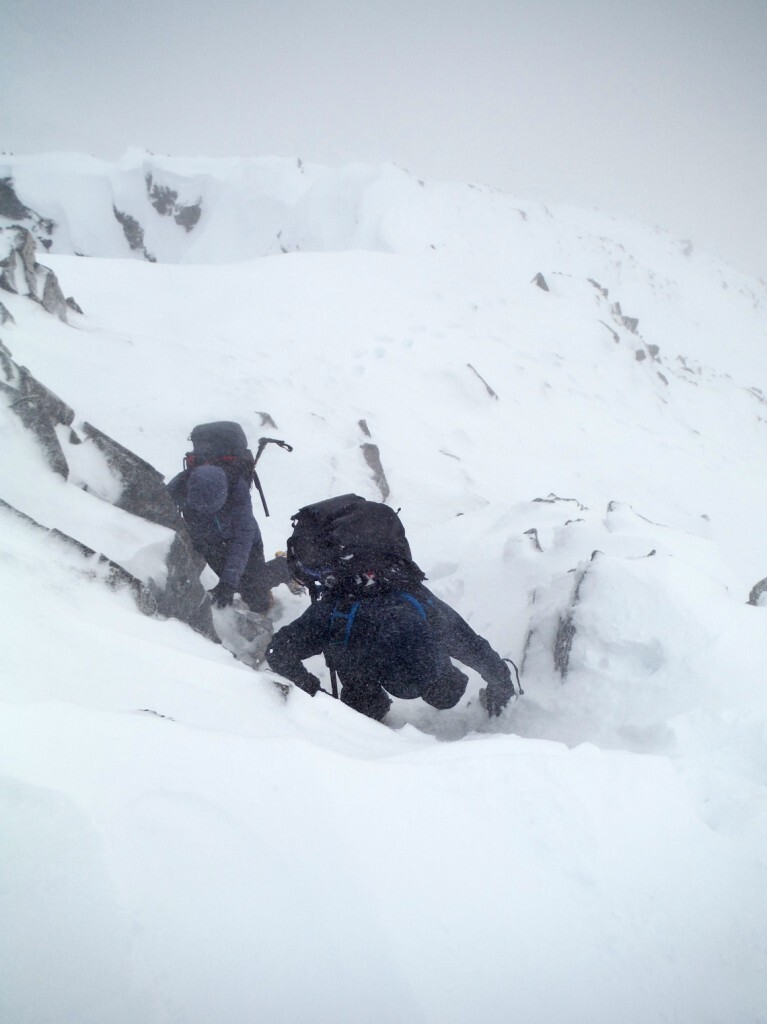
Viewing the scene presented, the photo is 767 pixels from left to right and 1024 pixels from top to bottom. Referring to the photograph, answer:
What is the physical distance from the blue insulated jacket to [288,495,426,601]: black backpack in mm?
1144

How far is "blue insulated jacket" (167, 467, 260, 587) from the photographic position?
4098 mm

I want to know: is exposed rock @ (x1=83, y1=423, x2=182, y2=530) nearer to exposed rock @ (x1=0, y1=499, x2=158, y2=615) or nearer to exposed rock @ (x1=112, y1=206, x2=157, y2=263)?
exposed rock @ (x1=0, y1=499, x2=158, y2=615)

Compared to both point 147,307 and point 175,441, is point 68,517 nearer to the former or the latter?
point 175,441

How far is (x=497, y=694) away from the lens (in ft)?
10.3

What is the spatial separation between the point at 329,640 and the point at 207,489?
167cm

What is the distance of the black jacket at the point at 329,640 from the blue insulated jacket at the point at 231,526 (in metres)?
1.33

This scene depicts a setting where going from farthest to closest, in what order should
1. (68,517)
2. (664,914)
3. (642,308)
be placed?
(642,308) < (68,517) < (664,914)

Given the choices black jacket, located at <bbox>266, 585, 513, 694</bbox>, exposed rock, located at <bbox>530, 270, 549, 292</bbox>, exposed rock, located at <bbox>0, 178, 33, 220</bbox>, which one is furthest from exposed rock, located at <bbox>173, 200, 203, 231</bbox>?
black jacket, located at <bbox>266, 585, 513, 694</bbox>

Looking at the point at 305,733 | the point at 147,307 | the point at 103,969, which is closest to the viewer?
the point at 103,969

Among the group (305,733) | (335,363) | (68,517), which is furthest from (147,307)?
(305,733)

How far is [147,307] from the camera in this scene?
38.2 feet

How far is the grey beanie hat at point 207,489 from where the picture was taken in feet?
12.6

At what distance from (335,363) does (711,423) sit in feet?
42.1

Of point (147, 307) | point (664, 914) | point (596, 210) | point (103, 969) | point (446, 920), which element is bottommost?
point (147, 307)
